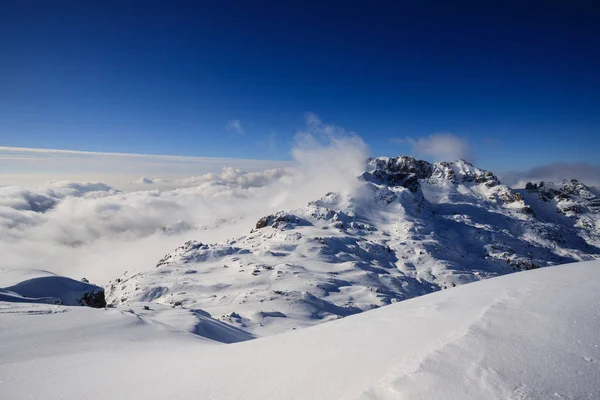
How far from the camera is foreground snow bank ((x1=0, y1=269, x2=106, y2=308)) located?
3469cm

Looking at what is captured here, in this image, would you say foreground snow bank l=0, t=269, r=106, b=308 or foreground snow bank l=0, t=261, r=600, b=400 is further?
foreground snow bank l=0, t=269, r=106, b=308

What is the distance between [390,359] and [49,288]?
45222 mm

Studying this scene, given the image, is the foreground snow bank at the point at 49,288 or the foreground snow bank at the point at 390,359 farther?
the foreground snow bank at the point at 49,288

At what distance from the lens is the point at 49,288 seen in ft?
121

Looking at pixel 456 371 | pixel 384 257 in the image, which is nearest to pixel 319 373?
pixel 456 371

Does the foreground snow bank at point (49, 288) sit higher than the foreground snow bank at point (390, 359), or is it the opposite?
the foreground snow bank at point (390, 359)

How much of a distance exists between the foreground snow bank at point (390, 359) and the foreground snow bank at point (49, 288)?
30.2 m

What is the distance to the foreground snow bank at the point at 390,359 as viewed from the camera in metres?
4.64

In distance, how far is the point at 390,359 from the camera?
5832mm

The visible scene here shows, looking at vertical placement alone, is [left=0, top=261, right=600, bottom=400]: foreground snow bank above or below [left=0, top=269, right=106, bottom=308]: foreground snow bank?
above

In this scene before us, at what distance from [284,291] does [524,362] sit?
102 m

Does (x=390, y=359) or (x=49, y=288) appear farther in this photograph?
(x=49, y=288)

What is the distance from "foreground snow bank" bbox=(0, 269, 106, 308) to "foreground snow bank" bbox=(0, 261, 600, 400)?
30.2 m

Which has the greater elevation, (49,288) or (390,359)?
(390,359)
